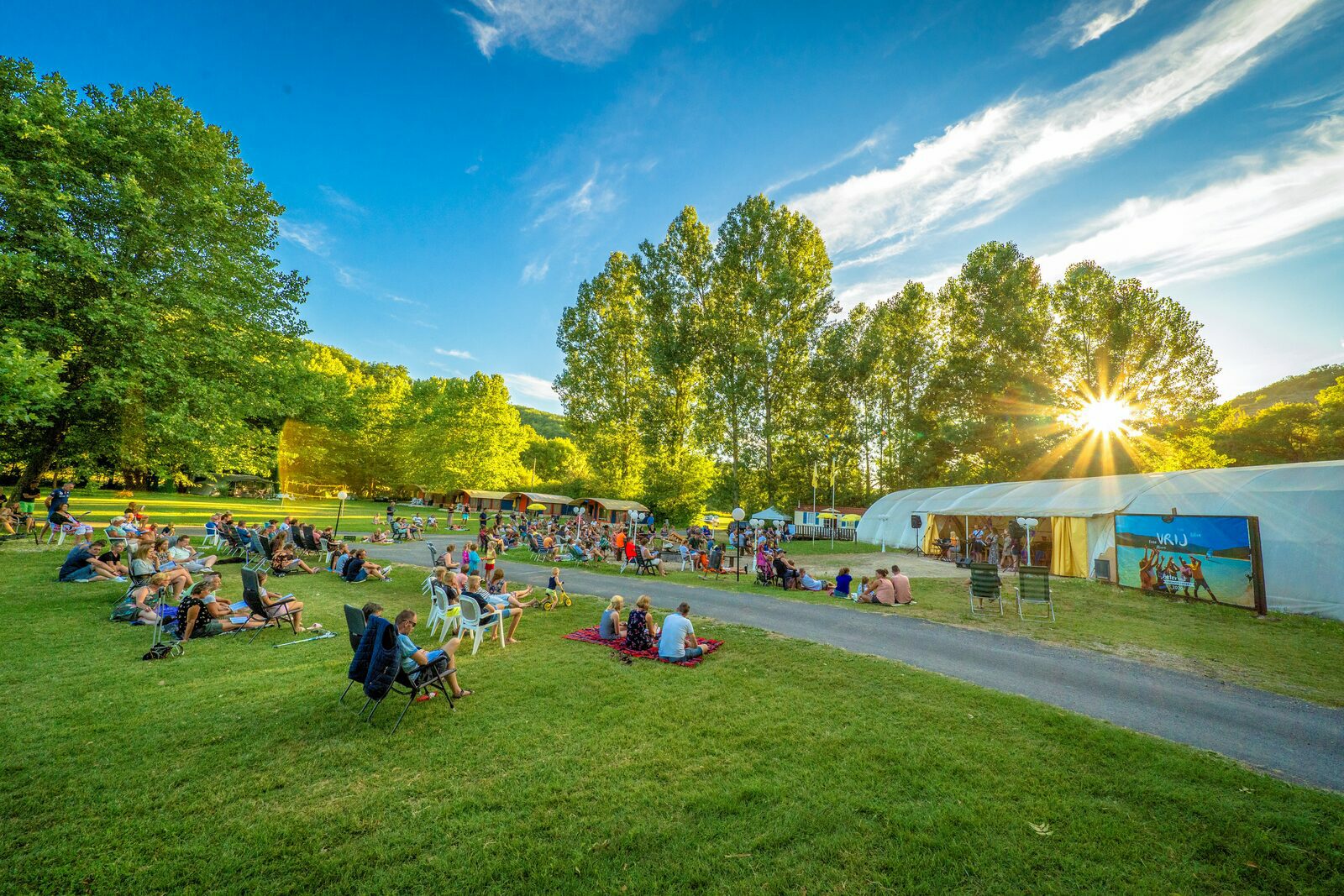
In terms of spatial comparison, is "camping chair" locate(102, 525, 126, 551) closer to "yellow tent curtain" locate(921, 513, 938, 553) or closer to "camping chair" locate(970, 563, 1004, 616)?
"camping chair" locate(970, 563, 1004, 616)

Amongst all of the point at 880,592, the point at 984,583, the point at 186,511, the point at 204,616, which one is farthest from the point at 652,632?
the point at 186,511

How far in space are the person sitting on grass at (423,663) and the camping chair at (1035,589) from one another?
11.5m

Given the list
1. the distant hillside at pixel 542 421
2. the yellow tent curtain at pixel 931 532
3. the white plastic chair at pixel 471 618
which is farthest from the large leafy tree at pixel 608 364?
the distant hillside at pixel 542 421

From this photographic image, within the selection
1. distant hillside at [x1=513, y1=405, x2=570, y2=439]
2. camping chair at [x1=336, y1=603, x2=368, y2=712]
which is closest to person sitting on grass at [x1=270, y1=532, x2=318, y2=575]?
camping chair at [x1=336, y1=603, x2=368, y2=712]

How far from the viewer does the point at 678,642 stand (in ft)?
23.7

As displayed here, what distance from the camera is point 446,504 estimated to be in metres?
56.5

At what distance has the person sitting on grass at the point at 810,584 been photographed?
14.5 m

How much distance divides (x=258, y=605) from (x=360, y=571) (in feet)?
17.8

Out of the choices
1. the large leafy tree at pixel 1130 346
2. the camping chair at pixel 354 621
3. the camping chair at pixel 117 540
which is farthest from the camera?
the large leafy tree at pixel 1130 346

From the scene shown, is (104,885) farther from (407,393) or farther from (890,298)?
(407,393)

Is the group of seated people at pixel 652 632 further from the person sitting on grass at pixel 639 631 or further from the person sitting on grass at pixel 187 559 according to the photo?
the person sitting on grass at pixel 187 559

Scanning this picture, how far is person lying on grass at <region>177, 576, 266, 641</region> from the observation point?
24.8ft

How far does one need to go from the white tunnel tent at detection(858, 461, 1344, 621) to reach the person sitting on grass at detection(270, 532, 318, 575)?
24.5m

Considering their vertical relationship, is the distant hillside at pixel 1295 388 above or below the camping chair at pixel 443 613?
above
